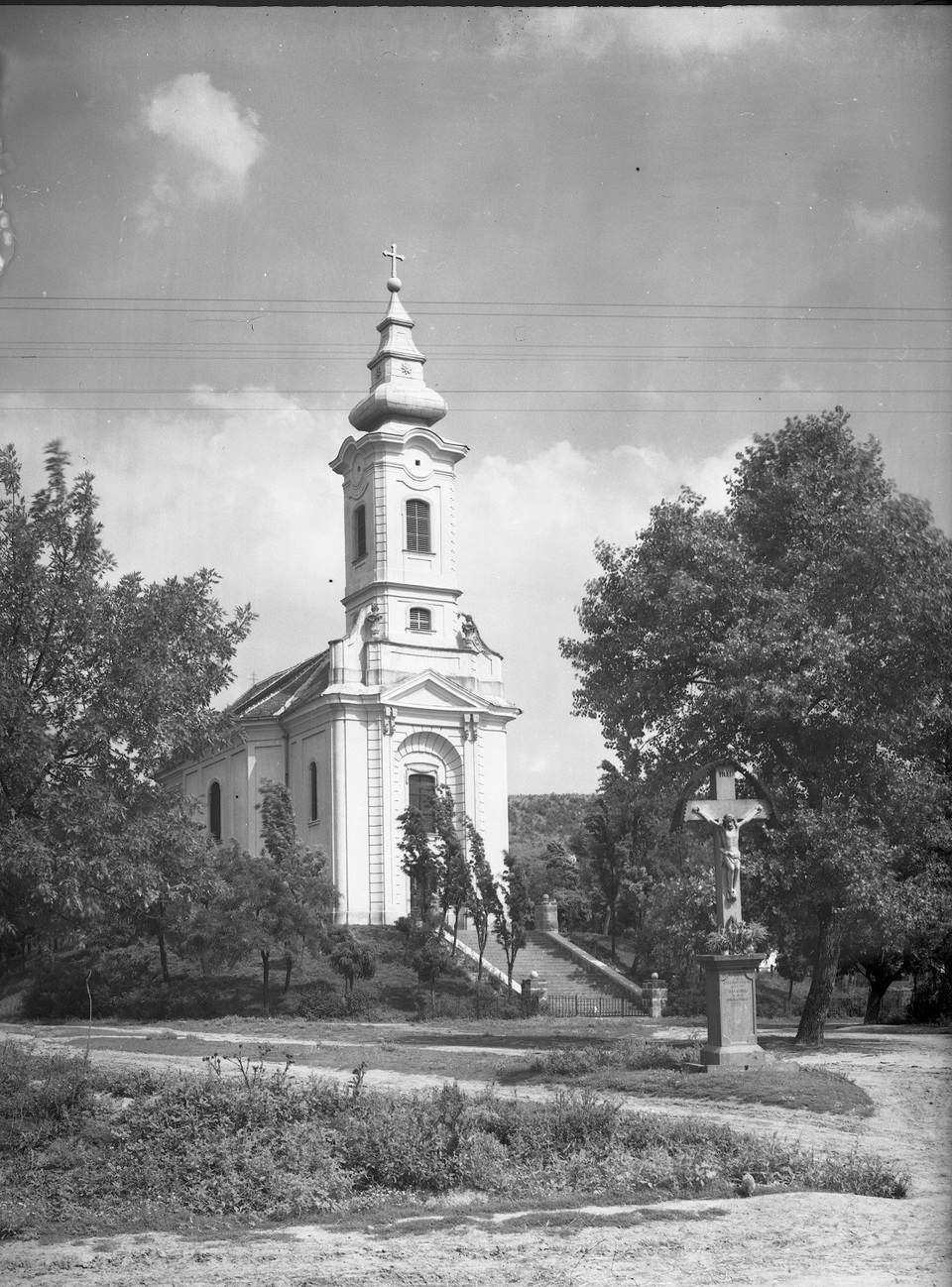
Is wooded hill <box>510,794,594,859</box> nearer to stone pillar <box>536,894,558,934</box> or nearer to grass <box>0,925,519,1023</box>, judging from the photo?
stone pillar <box>536,894,558,934</box>

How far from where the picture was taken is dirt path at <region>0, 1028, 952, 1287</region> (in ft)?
28.9

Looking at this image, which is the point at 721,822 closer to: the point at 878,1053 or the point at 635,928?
the point at 878,1053

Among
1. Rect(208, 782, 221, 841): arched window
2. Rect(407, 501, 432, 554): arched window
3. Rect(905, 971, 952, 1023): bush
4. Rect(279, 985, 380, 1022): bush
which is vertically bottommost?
Rect(279, 985, 380, 1022): bush

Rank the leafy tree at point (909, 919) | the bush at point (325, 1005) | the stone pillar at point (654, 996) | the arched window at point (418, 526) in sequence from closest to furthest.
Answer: the leafy tree at point (909, 919) → the bush at point (325, 1005) → the stone pillar at point (654, 996) → the arched window at point (418, 526)

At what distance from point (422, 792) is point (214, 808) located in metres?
9.72

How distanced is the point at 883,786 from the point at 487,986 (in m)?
17.4

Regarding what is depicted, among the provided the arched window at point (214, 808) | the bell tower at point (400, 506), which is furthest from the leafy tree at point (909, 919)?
the arched window at point (214, 808)

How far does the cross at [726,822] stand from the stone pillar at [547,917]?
2622 cm

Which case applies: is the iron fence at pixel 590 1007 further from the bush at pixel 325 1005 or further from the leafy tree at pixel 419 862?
the leafy tree at pixel 419 862

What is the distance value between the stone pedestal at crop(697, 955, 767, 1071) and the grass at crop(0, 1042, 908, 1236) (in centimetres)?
391

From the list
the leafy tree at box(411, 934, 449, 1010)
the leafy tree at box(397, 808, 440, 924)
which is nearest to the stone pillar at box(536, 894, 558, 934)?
the leafy tree at box(397, 808, 440, 924)

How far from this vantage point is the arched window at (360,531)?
46312mm

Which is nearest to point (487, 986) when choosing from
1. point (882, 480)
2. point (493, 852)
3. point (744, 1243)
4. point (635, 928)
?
point (493, 852)

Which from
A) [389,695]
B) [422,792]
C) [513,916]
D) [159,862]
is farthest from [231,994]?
[159,862]
